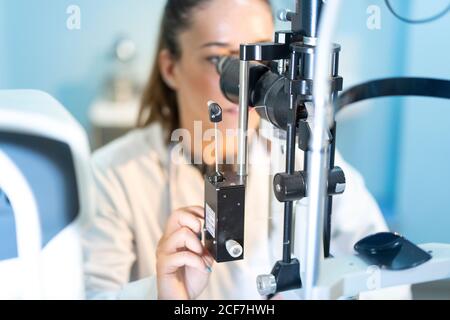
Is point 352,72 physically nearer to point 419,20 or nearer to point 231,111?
point 419,20

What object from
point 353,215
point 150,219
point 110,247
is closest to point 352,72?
point 353,215

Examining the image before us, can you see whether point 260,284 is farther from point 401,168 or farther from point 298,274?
point 401,168

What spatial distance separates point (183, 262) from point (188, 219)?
7 centimetres

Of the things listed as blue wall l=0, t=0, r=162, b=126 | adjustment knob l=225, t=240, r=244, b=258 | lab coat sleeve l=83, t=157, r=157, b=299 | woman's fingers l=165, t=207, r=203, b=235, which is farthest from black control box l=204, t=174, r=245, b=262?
blue wall l=0, t=0, r=162, b=126

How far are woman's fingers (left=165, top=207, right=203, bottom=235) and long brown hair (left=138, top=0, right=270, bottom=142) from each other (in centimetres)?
37

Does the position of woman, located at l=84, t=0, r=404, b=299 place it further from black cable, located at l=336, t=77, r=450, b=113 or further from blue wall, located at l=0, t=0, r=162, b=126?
black cable, located at l=336, t=77, r=450, b=113

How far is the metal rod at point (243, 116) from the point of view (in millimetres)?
769

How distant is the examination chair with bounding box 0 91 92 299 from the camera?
936mm

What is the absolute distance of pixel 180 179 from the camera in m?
1.25

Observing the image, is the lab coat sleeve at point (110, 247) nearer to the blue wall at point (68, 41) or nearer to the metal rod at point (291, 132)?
the blue wall at point (68, 41)

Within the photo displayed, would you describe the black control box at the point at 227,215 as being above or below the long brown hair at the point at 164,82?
below

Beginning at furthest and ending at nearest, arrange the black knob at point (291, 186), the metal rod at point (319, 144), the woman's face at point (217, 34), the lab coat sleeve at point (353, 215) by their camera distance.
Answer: the lab coat sleeve at point (353, 215), the woman's face at point (217, 34), the black knob at point (291, 186), the metal rod at point (319, 144)

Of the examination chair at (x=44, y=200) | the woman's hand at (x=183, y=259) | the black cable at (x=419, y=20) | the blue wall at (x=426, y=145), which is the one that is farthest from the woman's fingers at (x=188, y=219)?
the black cable at (x=419, y=20)

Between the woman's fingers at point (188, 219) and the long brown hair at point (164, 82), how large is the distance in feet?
1.20
